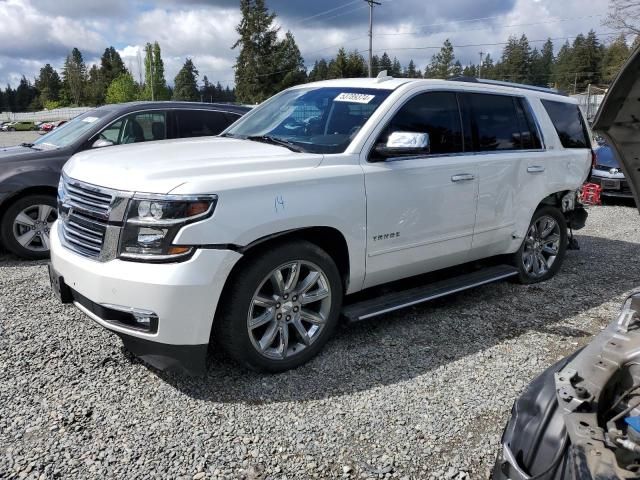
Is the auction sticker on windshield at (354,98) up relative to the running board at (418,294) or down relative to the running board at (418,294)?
up

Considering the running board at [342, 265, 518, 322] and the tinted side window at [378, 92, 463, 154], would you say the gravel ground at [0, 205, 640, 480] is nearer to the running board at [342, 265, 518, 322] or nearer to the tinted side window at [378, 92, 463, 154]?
the running board at [342, 265, 518, 322]

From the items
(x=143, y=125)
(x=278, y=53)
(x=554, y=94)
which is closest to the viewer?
(x=554, y=94)

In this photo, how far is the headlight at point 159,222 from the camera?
2.93 metres

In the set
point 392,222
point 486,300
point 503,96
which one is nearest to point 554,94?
point 503,96

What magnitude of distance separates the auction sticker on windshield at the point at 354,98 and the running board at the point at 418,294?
154 centimetres

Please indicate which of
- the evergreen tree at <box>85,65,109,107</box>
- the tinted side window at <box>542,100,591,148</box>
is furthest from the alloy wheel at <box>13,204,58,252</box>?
the evergreen tree at <box>85,65,109,107</box>

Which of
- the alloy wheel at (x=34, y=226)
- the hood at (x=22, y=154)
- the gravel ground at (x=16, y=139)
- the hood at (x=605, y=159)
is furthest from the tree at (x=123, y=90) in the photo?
the alloy wheel at (x=34, y=226)

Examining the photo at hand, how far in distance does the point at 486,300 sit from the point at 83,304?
3564 mm

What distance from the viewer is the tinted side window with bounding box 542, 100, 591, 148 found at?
5.57m

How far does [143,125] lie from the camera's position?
6664 millimetres

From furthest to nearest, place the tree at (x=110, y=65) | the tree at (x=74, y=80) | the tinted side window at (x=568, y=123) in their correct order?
the tree at (x=110, y=65)
the tree at (x=74, y=80)
the tinted side window at (x=568, y=123)

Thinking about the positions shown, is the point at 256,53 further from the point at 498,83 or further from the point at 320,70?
the point at 498,83

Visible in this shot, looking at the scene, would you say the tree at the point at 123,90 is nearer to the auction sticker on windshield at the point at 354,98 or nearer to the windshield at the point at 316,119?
the windshield at the point at 316,119

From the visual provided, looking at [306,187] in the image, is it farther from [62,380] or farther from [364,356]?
[62,380]
